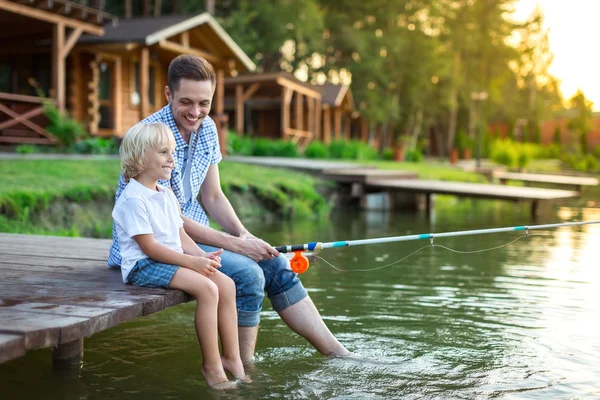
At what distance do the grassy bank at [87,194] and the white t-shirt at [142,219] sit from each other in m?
3.77

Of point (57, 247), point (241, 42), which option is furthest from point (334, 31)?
point (57, 247)

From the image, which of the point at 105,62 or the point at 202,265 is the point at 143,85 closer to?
the point at 105,62

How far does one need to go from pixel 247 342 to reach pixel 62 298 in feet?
3.42

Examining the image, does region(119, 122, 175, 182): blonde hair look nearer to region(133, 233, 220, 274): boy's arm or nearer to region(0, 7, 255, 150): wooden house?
region(133, 233, 220, 274): boy's arm

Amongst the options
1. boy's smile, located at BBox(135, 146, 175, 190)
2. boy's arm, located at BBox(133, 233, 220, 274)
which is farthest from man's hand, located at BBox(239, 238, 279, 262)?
boy's smile, located at BBox(135, 146, 175, 190)

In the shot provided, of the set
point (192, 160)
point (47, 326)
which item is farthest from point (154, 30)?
point (47, 326)

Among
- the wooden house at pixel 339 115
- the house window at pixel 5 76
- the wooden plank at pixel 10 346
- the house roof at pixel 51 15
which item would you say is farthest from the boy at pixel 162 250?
the wooden house at pixel 339 115

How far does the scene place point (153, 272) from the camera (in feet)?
10.9

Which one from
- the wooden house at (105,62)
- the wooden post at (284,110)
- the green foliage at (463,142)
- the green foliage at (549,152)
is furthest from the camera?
the green foliage at (549,152)

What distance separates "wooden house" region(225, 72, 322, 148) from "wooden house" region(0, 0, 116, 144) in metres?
6.61

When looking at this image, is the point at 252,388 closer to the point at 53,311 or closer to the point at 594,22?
the point at 53,311

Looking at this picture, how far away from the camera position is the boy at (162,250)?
3250mm

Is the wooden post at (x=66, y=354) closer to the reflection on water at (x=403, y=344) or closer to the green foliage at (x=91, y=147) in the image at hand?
the reflection on water at (x=403, y=344)

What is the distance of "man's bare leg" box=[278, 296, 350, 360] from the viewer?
384cm
